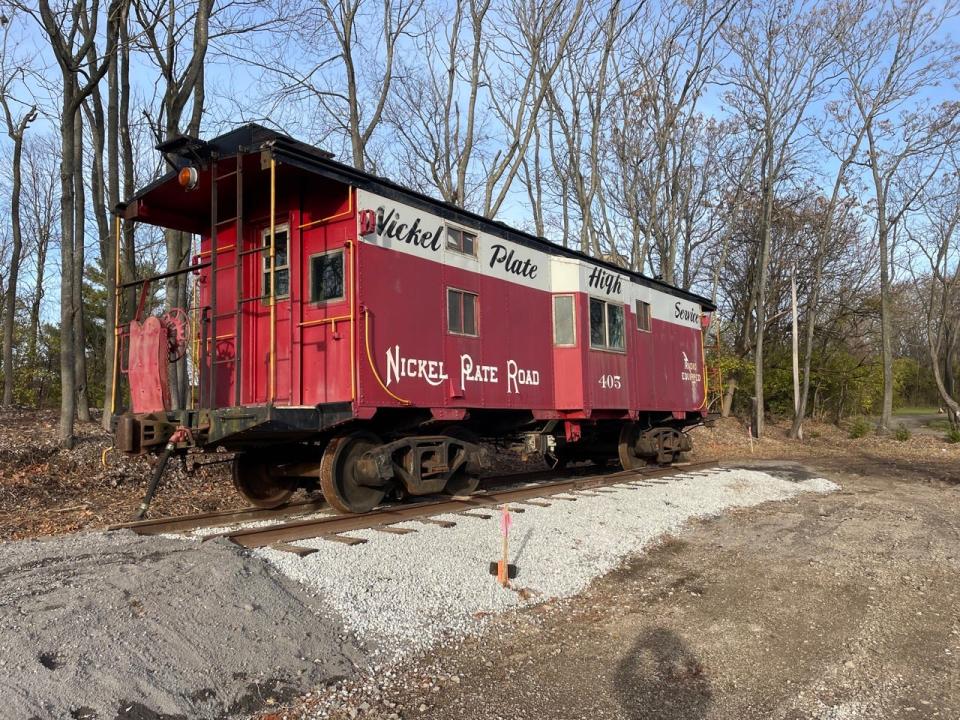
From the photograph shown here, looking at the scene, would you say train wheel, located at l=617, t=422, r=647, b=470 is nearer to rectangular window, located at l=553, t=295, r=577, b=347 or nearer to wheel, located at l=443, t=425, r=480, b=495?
rectangular window, located at l=553, t=295, r=577, b=347

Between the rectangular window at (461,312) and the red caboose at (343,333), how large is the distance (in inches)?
1.2

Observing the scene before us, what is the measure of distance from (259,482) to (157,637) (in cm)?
508

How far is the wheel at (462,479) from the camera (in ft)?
30.2

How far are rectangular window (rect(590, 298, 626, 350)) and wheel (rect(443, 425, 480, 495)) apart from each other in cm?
291

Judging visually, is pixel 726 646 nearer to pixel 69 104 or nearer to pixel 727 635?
pixel 727 635

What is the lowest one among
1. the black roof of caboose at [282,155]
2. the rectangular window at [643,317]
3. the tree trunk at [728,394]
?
the tree trunk at [728,394]

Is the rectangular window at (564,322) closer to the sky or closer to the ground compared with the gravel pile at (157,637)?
closer to the sky

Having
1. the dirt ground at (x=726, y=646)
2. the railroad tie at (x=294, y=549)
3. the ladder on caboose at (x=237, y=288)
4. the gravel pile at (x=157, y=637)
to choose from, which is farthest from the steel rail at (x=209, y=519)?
the dirt ground at (x=726, y=646)

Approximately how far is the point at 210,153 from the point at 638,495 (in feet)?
23.0

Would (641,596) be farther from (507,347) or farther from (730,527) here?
(507,347)

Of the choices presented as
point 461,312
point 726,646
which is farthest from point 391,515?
point 726,646

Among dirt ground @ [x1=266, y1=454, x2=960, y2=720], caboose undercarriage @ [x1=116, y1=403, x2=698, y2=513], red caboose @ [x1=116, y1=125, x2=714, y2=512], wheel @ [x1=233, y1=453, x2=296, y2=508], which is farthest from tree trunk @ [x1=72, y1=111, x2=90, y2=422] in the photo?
dirt ground @ [x1=266, y1=454, x2=960, y2=720]

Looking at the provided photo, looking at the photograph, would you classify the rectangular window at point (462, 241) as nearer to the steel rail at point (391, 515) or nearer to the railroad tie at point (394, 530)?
the steel rail at point (391, 515)

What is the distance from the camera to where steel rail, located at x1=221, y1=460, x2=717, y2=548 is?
6.29 m
